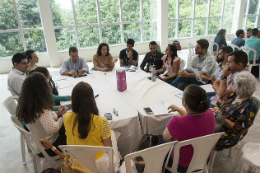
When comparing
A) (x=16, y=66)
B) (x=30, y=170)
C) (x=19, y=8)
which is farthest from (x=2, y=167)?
(x=19, y=8)

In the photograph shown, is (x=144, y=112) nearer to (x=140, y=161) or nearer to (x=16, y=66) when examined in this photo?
(x=140, y=161)

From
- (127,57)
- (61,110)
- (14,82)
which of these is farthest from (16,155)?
(127,57)

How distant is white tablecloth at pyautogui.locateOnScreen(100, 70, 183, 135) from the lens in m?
1.80

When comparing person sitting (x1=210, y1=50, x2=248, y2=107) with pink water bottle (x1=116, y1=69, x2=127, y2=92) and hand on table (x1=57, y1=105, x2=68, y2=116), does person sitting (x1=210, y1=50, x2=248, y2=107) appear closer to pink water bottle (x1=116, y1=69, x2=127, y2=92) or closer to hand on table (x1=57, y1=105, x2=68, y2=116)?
pink water bottle (x1=116, y1=69, x2=127, y2=92)

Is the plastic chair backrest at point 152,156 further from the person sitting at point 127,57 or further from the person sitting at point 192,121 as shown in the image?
the person sitting at point 127,57

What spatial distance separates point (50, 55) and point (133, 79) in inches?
190

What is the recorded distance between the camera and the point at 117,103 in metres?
2.05

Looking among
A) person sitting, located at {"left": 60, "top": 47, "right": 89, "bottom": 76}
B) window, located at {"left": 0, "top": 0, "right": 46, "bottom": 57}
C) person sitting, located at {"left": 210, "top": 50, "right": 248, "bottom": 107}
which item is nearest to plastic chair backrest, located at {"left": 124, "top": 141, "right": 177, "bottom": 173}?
person sitting, located at {"left": 210, "top": 50, "right": 248, "bottom": 107}

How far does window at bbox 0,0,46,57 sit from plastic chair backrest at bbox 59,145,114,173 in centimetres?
653

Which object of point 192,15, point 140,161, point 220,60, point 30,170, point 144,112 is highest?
point 192,15

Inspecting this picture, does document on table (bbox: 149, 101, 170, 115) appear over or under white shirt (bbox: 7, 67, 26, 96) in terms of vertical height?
under

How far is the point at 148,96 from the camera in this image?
222cm

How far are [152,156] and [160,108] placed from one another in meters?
0.80

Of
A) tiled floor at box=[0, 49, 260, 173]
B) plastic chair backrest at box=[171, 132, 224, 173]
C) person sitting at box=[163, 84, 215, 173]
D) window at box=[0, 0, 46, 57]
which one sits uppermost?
window at box=[0, 0, 46, 57]
